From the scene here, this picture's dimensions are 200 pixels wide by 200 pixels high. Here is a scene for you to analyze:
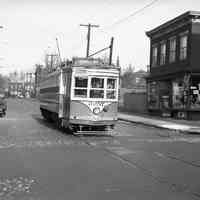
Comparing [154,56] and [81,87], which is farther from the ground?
[154,56]

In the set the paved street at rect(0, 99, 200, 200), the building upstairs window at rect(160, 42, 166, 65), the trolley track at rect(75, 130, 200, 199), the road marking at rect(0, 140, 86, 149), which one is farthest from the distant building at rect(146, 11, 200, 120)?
the trolley track at rect(75, 130, 200, 199)

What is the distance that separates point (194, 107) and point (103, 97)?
1454cm

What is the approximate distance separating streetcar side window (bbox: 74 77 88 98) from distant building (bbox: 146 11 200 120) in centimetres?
1467

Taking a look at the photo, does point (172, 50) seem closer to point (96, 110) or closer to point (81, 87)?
point (81, 87)

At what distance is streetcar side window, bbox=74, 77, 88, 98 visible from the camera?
61.0 ft

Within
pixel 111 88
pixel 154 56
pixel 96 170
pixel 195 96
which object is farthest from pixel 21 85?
pixel 96 170

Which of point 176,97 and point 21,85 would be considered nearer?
point 176,97

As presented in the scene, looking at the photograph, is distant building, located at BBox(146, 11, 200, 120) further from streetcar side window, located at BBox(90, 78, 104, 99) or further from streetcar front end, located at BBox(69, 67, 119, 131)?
streetcar side window, located at BBox(90, 78, 104, 99)

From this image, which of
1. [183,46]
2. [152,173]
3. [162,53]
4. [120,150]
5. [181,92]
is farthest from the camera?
[162,53]

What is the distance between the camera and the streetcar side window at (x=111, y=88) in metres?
19.0

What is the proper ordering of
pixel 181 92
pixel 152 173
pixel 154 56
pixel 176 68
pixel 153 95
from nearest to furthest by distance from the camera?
pixel 152 173
pixel 181 92
pixel 176 68
pixel 153 95
pixel 154 56

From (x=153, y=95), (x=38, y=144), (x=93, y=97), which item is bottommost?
(x=38, y=144)

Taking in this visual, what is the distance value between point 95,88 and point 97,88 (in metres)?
0.09

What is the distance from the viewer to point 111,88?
19.1 m
